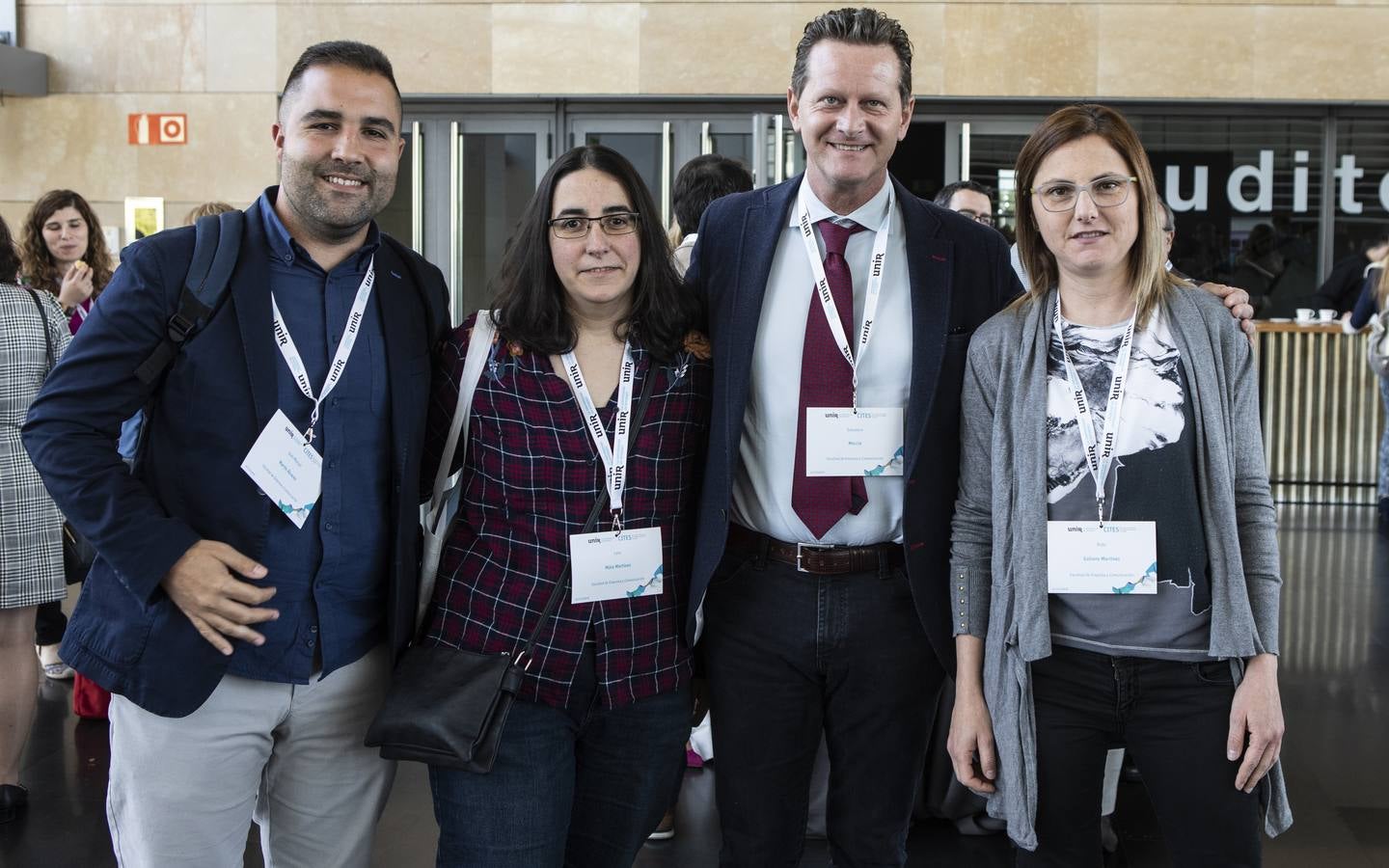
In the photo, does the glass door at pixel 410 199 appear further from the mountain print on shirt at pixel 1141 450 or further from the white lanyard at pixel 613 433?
the mountain print on shirt at pixel 1141 450

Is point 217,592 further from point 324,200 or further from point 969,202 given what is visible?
point 969,202

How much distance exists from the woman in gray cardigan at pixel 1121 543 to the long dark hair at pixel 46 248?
4774mm

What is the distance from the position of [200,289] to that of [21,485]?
2374 millimetres

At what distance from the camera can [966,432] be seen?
2.37 meters

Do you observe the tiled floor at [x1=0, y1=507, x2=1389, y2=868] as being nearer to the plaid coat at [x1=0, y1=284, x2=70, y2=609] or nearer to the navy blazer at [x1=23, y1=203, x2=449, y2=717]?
the plaid coat at [x1=0, y1=284, x2=70, y2=609]

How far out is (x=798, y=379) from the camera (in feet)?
8.18

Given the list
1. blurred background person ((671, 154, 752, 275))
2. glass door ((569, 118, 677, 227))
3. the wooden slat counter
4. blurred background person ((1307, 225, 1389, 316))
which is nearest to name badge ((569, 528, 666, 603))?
blurred background person ((671, 154, 752, 275))

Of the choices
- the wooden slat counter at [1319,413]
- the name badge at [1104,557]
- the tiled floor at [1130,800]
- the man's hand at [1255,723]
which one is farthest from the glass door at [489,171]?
the man's hand at [1255,723]

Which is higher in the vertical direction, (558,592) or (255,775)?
(558,592)

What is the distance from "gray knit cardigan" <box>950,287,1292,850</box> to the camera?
212 cm

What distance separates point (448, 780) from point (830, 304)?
121cm

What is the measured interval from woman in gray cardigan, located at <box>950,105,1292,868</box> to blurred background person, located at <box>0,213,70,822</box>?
3.21 metres

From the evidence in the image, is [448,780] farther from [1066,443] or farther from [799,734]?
[1066,443]

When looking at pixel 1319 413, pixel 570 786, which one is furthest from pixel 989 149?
pixel 570 786
